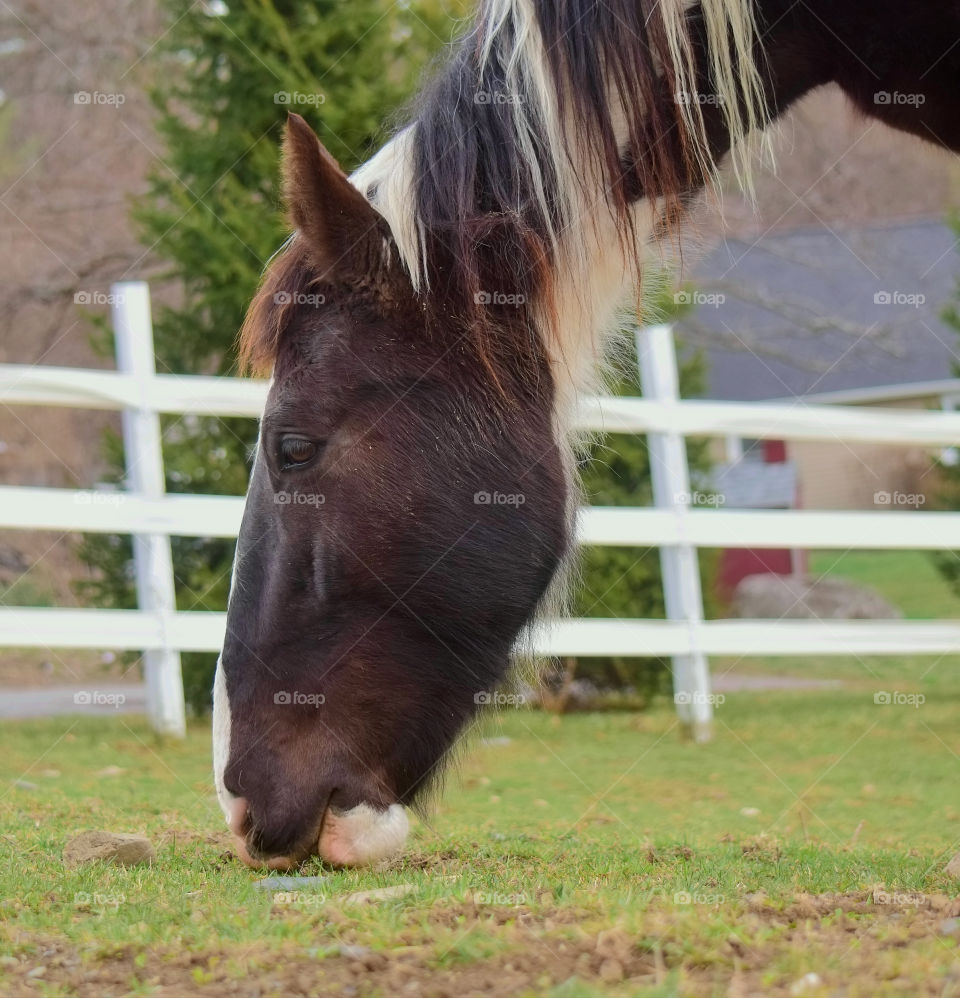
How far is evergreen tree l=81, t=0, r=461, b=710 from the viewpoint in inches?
274

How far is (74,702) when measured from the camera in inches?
317

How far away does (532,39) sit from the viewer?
9.31ft

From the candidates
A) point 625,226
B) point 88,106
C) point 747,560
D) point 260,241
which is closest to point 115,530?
point 260,241

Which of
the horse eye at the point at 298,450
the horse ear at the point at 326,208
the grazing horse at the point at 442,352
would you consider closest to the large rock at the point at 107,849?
the grazing horse at the point at 442,352

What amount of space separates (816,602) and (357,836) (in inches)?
549

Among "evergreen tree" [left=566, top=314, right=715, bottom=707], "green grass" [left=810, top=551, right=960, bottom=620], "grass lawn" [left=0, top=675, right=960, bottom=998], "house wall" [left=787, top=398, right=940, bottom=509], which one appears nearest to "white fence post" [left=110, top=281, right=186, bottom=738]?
"grass lawn" [left=0, top=675, right=960, bottom=998]

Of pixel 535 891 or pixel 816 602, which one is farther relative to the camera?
pixel 816 602

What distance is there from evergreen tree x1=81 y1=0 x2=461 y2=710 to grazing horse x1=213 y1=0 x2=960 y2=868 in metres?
4.01

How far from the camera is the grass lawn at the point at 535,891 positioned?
5.70 ft

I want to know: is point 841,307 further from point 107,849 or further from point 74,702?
point 107,849

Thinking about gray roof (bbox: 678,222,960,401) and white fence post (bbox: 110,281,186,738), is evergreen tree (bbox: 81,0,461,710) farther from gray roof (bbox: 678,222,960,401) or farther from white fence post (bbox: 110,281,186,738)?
gray roof (bbox: 678,222,960,401)

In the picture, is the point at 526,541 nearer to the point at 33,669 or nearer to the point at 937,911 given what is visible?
the point at 937,911

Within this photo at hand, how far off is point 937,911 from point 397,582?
4.59 feet

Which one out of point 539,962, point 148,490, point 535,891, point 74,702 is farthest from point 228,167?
point 539,962
